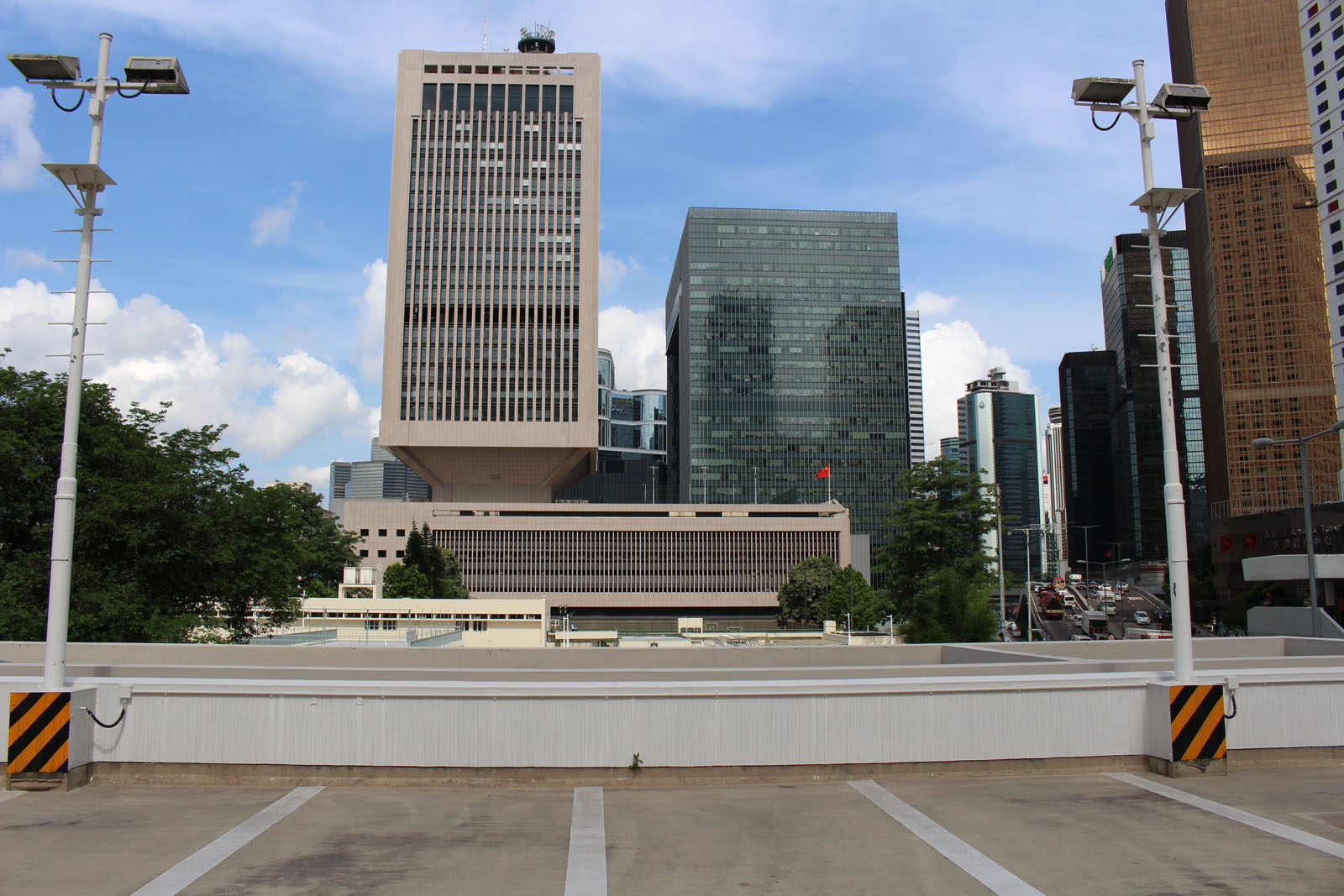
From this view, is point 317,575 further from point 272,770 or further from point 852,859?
point 852,859

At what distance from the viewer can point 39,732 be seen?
1202 centimetres

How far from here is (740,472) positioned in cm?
17388

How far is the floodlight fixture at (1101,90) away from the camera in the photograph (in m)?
14.9

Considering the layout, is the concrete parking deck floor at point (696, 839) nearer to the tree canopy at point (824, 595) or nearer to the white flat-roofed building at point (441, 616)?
the white flat-roofed building at point (441, 616)

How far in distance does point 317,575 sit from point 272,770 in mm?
82561

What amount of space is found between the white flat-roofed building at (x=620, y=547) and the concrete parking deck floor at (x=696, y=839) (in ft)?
369

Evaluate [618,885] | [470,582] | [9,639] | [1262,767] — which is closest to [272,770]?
[618,885]

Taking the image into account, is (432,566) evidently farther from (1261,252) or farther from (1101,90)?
(1261,252)

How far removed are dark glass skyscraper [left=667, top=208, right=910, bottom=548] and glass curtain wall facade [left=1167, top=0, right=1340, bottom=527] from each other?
53130mm

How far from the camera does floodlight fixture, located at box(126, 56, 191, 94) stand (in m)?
13.6

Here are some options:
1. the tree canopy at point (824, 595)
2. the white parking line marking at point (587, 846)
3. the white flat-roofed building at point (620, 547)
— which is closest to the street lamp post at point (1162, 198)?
the white parking line marking at point (587, 846)

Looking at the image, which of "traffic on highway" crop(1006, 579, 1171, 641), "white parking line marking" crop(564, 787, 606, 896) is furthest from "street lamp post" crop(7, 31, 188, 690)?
"traffic on highway" crop(1006, 579, 1171, 641)

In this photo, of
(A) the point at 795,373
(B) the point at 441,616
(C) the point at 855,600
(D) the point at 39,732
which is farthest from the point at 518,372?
(D) the point at 39,732

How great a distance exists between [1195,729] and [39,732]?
15.8 meters
